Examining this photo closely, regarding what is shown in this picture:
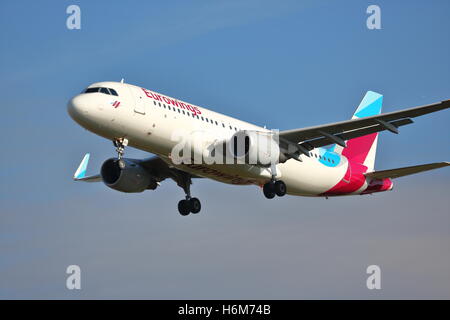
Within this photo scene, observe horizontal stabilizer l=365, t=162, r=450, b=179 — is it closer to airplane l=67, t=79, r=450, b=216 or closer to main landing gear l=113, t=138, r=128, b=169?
airplane l=67, t=79, r=450, b=216

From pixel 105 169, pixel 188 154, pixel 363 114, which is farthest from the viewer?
pixel 363 114

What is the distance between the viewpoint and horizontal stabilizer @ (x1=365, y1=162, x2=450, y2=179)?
45125 mm

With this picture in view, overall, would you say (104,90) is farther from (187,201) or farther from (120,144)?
(187,201)

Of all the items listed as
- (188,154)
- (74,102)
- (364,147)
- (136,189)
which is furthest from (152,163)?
(364,147)

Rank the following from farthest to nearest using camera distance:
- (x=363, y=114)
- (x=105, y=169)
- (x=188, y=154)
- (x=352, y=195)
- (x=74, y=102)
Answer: (x=363, y=114), (x=352, y=195), (x=105, y=169), (x=188, y=154), (x=74, y=102)

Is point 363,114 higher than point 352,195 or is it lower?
higher

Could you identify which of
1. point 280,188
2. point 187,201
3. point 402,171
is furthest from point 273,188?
point 402,171

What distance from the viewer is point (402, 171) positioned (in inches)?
1875

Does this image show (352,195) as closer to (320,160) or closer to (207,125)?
(320,160)

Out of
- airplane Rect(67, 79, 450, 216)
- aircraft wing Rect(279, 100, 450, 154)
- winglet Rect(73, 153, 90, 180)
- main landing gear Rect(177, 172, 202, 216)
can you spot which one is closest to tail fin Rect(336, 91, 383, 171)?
airplane Rect(67, 79, 450, 216)

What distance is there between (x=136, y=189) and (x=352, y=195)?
1229 centimetres

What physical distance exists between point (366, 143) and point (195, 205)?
11620mm

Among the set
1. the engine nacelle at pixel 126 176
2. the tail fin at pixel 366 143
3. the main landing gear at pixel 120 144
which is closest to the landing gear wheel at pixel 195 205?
the engine nacelle at pixel 126 176

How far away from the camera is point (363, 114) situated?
55.3m
